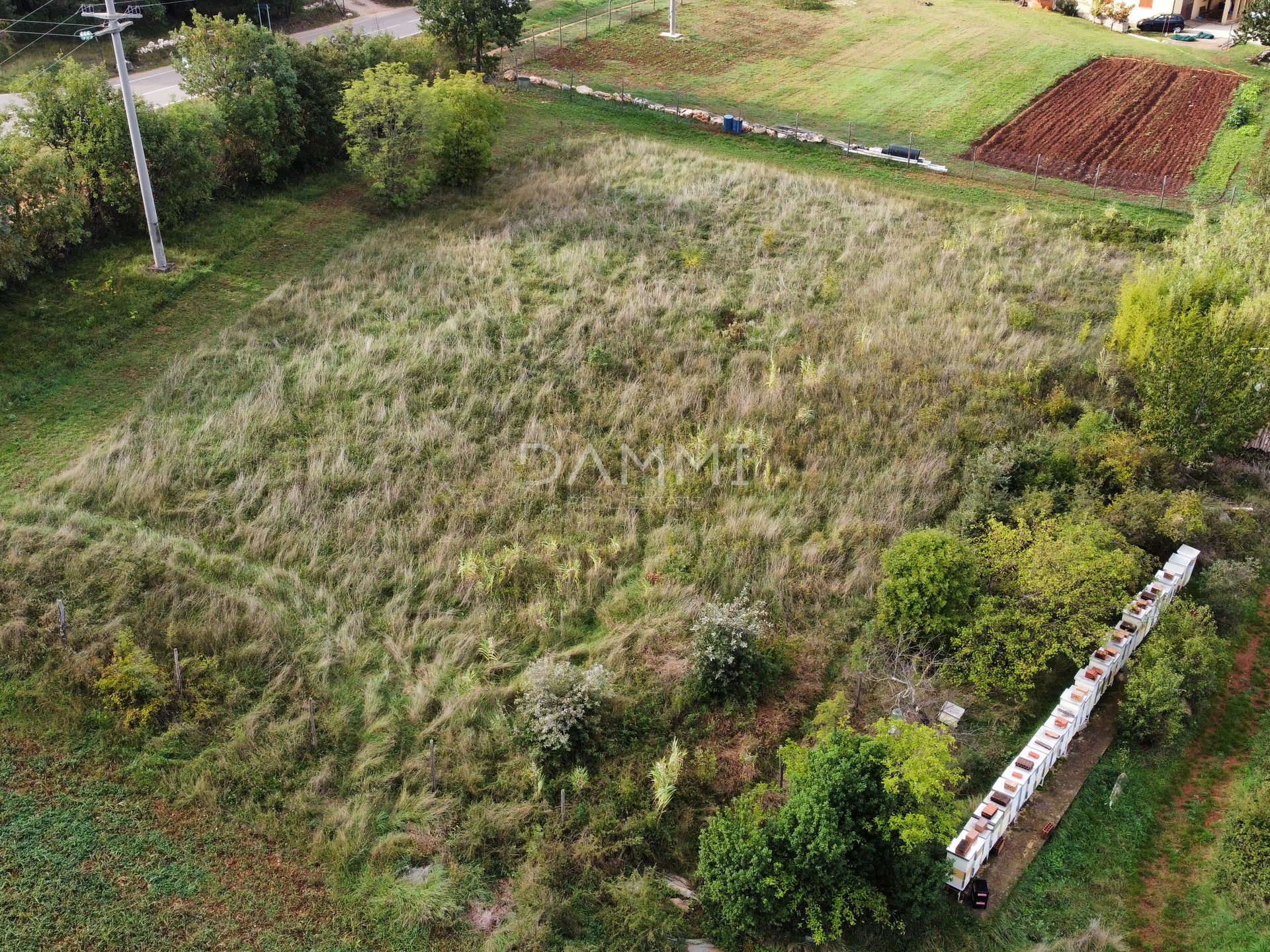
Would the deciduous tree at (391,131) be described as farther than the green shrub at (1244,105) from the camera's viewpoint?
No

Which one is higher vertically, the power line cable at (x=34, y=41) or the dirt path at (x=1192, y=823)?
the power line cable at (x=34, y=41)

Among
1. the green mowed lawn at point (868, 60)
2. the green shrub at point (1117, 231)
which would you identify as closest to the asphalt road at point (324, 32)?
the green mowed lawn at point (868, 60)

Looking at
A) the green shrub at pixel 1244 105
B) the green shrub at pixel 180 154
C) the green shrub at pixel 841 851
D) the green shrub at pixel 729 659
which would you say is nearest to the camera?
the green shrub at pixel 841 851

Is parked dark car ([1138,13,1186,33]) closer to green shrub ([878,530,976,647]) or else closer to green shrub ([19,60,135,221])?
green shrub ([878,530,976,647])

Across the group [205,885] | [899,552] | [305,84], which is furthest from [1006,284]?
[205,885]

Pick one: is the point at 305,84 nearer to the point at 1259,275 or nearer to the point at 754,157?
the point at 754,157

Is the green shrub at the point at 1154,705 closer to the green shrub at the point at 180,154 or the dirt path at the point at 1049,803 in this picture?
the dirt path at the point at 1049,803

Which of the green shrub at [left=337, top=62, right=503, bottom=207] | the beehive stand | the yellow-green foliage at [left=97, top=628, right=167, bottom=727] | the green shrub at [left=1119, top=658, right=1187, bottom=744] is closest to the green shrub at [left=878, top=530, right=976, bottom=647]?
the beehive stand
